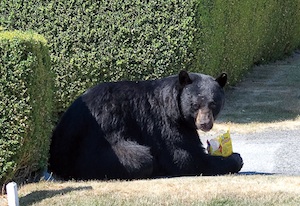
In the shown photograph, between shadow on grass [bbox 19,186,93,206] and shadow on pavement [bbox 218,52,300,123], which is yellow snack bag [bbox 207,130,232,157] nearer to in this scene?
shadow on grass [bbox 19,186,93,206]

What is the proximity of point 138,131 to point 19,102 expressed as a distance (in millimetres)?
1516

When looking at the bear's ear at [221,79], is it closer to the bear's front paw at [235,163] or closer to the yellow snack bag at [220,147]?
the yellow snack bag at [220,147]

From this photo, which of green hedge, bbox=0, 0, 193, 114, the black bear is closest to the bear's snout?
the black bear

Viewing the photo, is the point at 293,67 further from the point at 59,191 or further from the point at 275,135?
the point at 59,191

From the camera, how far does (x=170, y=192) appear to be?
243 inches

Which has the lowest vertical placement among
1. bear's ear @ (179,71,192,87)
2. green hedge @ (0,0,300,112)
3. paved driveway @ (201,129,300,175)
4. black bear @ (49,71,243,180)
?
paved driveway @ (201,129,300,175)

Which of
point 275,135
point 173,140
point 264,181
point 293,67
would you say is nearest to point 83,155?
point 173,140

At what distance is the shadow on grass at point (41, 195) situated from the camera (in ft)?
20.0

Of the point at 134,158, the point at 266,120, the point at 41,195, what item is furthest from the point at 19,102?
the point at 266,120

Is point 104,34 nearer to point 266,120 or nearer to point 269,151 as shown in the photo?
point 266,120

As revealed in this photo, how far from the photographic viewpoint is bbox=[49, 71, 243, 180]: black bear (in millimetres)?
7164

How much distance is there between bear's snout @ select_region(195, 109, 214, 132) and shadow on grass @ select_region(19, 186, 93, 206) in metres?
1.48

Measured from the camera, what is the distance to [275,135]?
11.1 metres

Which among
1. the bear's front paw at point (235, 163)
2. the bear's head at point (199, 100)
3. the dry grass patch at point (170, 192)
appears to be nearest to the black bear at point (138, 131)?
the bear's head at point (199, 100)
